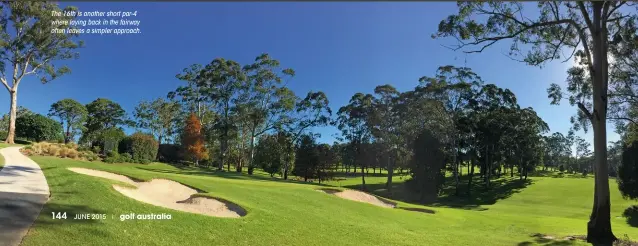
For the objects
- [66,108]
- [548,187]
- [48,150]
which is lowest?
[548,187]

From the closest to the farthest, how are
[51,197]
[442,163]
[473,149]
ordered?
[51,197]
[442,163]
[473,149]

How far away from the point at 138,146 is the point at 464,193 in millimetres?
42163

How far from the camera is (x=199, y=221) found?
10.7 meters

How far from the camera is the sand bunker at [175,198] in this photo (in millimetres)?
12566

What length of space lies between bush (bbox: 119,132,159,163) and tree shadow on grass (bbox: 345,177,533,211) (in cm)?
2606

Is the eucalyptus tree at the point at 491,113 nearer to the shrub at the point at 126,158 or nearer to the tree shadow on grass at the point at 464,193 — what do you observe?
the tree shadow on grass at the point at 464,193

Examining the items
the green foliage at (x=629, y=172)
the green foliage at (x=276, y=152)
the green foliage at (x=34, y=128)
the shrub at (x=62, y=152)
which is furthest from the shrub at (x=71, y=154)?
the green foliage at (x=629, y=172)

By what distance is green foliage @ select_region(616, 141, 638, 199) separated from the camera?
33.0 m

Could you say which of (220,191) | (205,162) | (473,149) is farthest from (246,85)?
(220,191)

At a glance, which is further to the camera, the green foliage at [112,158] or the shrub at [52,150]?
the green foliage at [112,158]

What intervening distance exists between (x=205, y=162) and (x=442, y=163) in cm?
4327

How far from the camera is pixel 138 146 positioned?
40938 millimetres

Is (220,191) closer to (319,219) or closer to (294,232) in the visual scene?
(319,219)

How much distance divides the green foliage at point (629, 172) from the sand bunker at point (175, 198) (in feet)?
121
